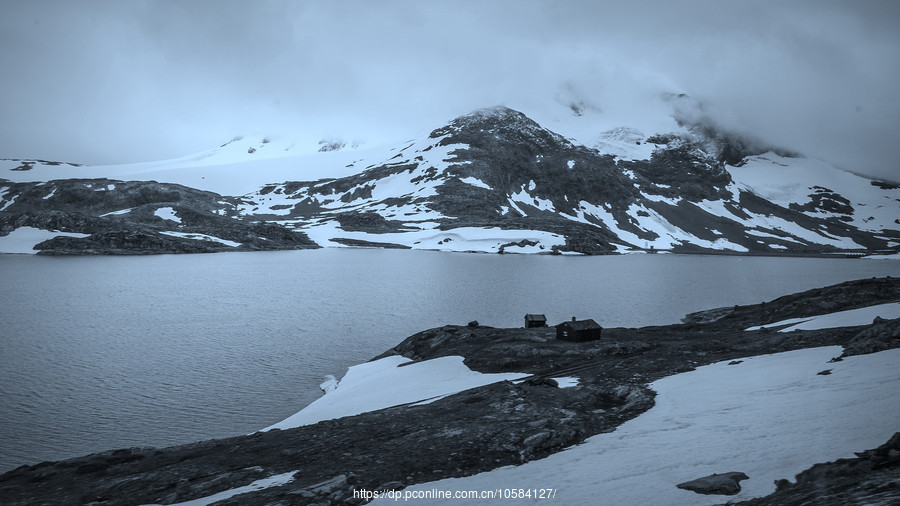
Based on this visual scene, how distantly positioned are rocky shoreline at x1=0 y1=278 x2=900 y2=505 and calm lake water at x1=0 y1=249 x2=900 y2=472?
737 cm

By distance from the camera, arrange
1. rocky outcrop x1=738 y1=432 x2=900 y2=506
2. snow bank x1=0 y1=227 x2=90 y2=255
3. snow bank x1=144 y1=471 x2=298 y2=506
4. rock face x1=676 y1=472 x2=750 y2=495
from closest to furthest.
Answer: rocky outcrop x1=738 y1=432 x2=900 y2=506
rock face x1=676 y1=472 x2=750 y2=495
snow bank x1=144 y1=471 x2=298 y2=506
snow bank x1=0 y1=227 x2=90 y2=255

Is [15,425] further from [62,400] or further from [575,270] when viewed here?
[575,270]

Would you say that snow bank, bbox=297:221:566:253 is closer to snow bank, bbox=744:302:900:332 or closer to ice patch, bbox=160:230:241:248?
ice patch, bbox=160:230:241:248

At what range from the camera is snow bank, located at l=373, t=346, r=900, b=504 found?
1160 cm

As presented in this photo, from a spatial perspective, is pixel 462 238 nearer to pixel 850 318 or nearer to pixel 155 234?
pixel 155 234

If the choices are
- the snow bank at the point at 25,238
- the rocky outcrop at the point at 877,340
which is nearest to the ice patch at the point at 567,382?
the rocky outcrop at the point at 877,340

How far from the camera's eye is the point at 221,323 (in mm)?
52125

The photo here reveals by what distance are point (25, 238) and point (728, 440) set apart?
625 ft

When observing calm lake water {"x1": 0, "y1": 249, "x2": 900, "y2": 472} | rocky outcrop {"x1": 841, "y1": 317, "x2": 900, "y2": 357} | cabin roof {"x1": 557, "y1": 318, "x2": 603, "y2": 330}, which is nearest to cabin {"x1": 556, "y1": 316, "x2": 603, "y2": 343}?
cabin roof {"x1": 557, "y1": 318, "x2": 603, "y2": 330}

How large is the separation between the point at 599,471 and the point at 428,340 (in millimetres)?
24858

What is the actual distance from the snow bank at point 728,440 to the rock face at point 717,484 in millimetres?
165

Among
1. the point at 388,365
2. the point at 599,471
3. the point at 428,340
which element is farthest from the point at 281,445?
the point at 428,340

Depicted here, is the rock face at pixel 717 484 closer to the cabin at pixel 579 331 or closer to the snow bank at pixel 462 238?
the cabin at pixel 579 331

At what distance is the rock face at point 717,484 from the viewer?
1088 cm
